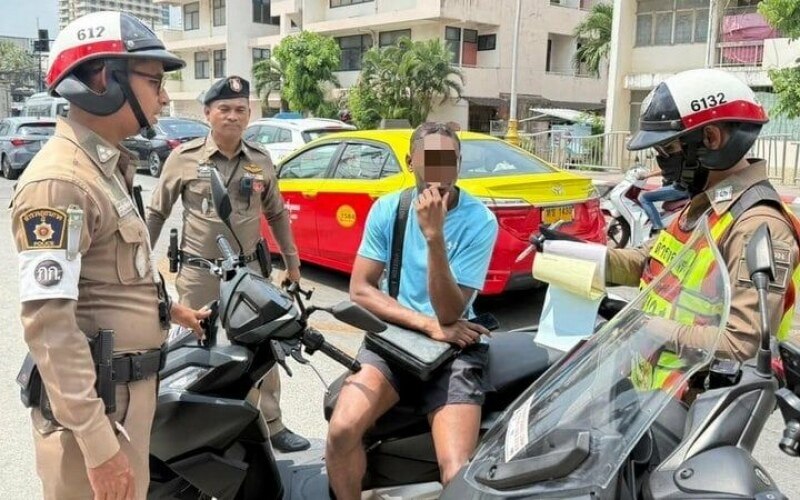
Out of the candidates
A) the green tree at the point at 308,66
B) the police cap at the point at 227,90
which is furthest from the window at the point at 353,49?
the police cap at the point at 227,90

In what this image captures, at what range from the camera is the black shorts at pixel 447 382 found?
2443mm

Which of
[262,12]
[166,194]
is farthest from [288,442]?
[262,12]

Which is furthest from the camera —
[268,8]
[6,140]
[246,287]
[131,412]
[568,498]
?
[268,8]

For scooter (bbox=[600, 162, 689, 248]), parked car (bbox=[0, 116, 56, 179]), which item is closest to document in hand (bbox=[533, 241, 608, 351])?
scooter (bbox=[600, 162, 689, 248])

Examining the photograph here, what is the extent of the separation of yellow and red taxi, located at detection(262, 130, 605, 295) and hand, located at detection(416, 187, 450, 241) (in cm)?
311

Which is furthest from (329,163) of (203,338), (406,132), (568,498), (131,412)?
(568,498)

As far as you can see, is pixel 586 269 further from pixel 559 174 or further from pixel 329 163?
pixel 329 163

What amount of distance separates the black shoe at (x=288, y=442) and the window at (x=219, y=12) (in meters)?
42.3

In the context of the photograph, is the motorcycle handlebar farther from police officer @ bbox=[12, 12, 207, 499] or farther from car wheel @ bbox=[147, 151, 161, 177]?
car wheel @ bbox=[147, 151, 161, 177]

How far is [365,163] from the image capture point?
6742mm

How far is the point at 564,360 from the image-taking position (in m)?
1.91

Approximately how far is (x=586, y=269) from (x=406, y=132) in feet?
15.3

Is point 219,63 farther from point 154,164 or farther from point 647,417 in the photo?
point 647,417

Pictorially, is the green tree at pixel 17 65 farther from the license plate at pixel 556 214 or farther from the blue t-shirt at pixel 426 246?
the blue t-shirt at pixel 426 246
